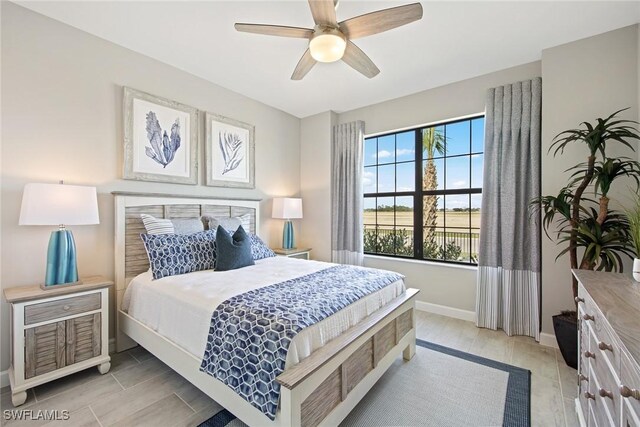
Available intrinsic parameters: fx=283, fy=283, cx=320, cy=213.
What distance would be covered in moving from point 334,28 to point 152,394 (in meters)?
2.82

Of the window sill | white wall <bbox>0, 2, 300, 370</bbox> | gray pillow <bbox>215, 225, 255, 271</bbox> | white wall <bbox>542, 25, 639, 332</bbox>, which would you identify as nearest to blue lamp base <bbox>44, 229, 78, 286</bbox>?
white wall <bbox>0, 2, 300, 370</bbox>

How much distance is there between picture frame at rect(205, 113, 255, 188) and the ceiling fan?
1704 millimetres

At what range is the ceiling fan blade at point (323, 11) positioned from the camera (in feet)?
5.46

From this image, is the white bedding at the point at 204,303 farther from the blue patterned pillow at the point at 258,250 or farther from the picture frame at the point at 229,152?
the picture frame at the point at 229,152

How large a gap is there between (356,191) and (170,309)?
2845mm

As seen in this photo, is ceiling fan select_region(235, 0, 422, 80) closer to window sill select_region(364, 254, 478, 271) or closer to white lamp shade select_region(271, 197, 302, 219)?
white lamp shade select_region(271, 197, 302, 219)

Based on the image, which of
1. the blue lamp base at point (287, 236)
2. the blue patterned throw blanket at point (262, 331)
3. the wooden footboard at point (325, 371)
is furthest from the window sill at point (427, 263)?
the blue patterned throw blanket at point (262, 331)

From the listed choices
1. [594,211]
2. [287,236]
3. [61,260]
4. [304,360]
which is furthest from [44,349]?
[594,211]

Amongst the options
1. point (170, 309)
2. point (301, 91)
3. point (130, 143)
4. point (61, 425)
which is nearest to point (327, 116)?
point (301, 91)

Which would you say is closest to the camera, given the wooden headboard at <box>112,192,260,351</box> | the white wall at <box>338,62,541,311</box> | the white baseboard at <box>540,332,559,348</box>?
the wooden headboard at <box>112,192,260,351</box>

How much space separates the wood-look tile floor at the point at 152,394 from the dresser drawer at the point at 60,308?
55cm

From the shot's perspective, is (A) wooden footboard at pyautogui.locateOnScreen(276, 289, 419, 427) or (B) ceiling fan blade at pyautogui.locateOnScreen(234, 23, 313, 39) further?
(B) ceiling fan blade at pyautogui.locateOnScreen(234, 23, 313, 39)

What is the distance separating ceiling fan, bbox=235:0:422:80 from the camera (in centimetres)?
171

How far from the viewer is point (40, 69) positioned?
2250 millimetres
